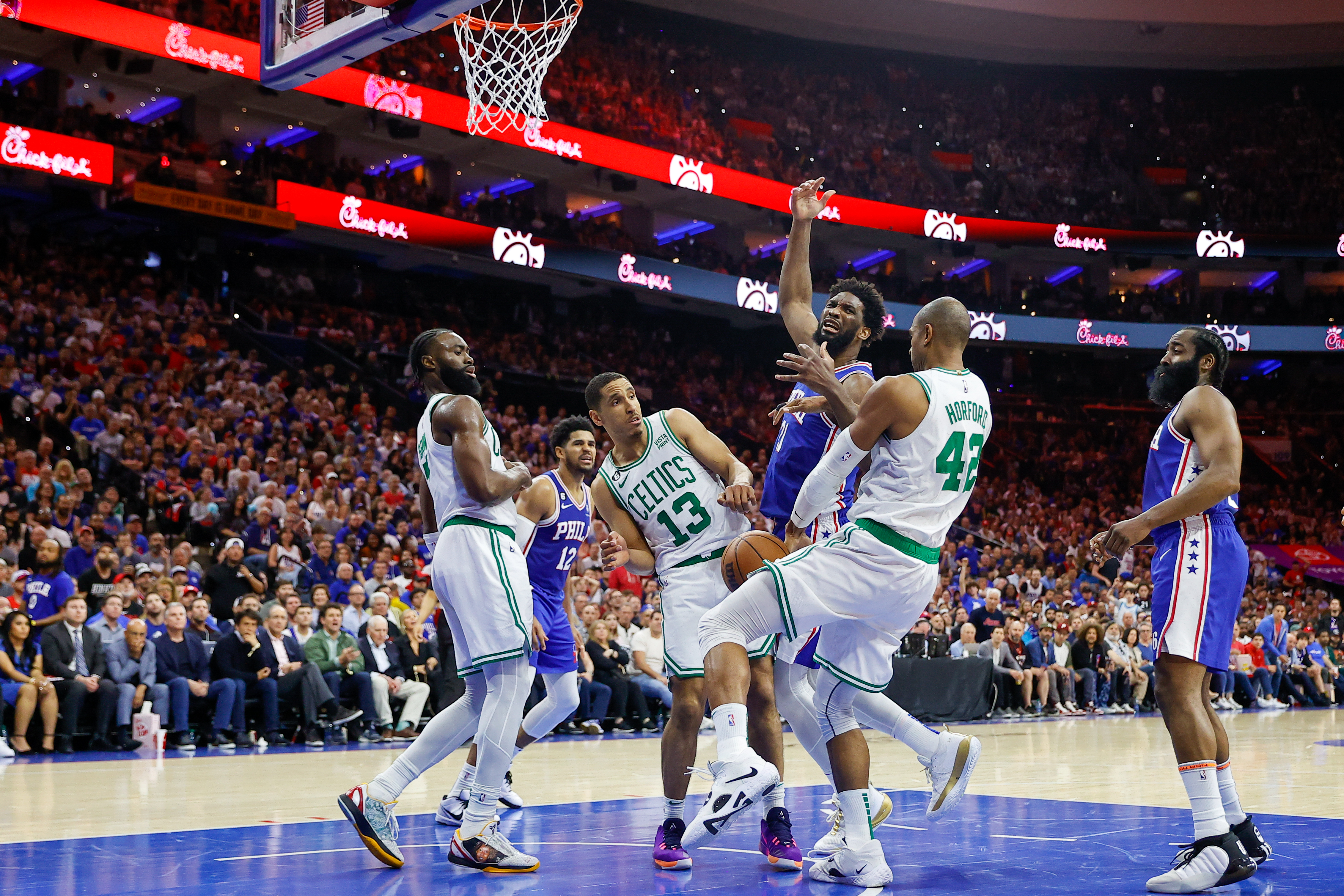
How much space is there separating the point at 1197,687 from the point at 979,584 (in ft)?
52.3

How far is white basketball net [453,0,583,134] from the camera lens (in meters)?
11.3

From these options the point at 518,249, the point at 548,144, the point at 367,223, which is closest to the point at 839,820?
the point at 367,223

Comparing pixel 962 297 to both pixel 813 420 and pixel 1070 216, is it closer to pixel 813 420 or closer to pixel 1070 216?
pixel 1070 216

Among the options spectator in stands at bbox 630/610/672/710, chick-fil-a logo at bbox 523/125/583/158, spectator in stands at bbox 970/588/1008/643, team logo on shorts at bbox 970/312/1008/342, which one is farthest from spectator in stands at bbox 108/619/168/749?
team logo on shorts at bbox 970/312/1008/342

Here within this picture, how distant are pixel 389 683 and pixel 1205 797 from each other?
8.92m

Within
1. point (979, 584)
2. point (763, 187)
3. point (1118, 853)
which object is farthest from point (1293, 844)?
point (763, 187)

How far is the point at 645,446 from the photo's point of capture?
5863 mm

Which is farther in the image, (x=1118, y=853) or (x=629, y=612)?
(x=629, y=612)

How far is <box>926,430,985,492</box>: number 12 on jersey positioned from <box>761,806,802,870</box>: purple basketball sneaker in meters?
1.53

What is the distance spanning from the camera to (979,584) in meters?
20.8

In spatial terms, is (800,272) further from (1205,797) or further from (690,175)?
(690,175)

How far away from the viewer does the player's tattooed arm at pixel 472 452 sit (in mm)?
5320

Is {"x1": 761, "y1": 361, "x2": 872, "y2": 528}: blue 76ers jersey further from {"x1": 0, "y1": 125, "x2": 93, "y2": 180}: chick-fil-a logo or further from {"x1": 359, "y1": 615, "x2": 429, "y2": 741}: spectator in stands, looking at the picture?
{"x1": 0, "y1": 125, "x2": 93, "y2": 180}: chick-fil-a logo

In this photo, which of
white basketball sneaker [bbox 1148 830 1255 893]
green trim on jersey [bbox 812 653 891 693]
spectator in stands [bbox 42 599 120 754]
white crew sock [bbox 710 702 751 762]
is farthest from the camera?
spectator in stands [bbox 42 599 120 754]
